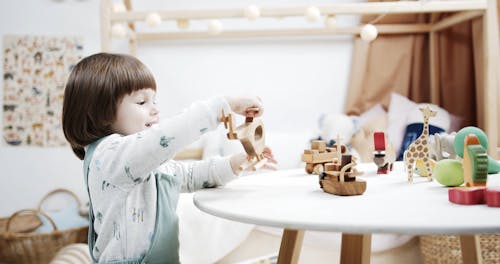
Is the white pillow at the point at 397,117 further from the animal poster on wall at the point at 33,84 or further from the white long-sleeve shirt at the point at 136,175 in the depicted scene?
the animal poster on wall at the point at 33,84

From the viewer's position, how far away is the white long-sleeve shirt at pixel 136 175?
78 centimetres

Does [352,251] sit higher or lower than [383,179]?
lower

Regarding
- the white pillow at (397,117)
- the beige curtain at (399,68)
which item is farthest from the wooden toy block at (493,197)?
the beige curtain at (399,68)

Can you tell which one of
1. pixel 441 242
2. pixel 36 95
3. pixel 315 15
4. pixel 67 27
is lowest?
pixel 441 242

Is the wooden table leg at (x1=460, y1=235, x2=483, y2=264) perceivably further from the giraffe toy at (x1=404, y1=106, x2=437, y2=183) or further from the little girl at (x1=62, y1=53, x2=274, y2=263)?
the little girl at (x1=62, y1=53, x2=274, y2=263)

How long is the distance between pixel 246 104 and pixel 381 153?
0.32 m

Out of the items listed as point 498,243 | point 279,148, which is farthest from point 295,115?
point 498,243

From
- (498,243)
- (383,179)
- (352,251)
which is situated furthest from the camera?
(498,243)

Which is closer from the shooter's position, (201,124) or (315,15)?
(201,124)

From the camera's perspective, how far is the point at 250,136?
2.74ft

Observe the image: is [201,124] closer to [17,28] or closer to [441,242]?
[441,242]

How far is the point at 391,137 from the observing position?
80.7 inches

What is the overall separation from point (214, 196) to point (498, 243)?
1204 millimetres

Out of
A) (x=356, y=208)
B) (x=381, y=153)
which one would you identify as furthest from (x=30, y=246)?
(x=356, y=208)
